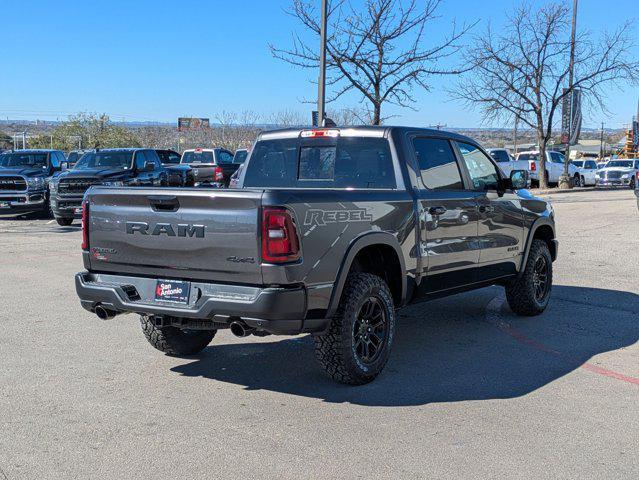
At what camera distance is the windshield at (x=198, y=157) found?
93.5 feet

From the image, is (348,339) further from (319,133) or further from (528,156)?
(528,156)

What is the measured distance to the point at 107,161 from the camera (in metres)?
18.7

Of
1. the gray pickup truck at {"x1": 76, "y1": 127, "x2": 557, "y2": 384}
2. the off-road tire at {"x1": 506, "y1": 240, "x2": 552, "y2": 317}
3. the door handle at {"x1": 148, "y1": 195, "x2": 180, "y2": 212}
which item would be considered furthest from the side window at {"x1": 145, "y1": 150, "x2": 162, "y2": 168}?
the door handle at {"x1": 148, "y1": 195, "x2": 180, "y2": 212}

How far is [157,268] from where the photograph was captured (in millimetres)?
5355

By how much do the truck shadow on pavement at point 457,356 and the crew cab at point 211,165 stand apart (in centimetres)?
1889

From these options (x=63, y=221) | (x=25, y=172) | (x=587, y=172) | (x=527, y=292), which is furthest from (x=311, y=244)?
(x=587, y=172)

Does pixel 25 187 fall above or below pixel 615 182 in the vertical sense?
below

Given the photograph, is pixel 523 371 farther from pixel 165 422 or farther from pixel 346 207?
pixel 165 422

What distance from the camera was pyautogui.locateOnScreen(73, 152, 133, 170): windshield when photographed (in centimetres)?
1850

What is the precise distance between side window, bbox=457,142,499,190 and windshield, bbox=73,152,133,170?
40.6ft

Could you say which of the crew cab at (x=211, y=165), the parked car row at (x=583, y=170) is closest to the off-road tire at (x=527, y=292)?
the crew cab at (x=211, y=165)

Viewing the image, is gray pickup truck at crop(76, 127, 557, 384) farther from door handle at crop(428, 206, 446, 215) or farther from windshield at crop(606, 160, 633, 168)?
windshield at crop(606, 160, 633, 168)

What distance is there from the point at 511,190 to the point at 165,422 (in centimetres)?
452

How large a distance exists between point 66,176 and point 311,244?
14219 mm
